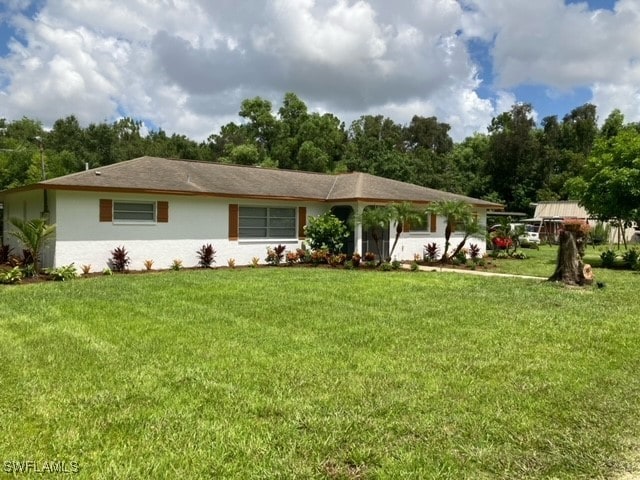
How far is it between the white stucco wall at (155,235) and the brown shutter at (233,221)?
0.46 ft

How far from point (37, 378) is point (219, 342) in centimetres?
211

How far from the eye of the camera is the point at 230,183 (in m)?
17.7

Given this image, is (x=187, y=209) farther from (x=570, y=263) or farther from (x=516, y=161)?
(x=516, y=161)

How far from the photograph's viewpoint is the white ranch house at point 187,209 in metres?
14.0

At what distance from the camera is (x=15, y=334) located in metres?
6.80

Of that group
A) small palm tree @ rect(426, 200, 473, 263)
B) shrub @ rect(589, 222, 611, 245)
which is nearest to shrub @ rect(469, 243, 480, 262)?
small palm tree @ rect(426, 200, 473, 263)

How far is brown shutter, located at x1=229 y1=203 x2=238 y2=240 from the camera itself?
55.3 ft

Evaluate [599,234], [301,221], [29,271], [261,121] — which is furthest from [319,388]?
[261,121]

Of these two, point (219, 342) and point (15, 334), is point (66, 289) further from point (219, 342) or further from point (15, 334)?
point (219, 342)

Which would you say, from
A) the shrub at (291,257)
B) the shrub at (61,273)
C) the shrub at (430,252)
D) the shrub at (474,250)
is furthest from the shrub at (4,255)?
the shrub at (474,250)

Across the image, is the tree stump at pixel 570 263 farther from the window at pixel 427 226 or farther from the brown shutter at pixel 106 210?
the brown shutter at pixel 106 210

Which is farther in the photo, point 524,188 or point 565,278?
point 524,188

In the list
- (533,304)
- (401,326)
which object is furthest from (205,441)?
(533,304)

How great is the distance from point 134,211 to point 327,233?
256 inches
